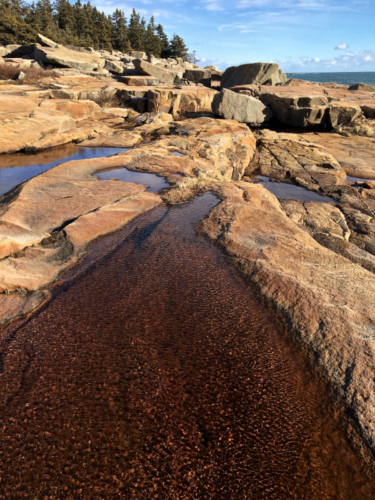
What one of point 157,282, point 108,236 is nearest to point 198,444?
point 157,282

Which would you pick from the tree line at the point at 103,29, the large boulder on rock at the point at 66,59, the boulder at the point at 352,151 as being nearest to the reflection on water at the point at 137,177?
the boulder at the point at 352,151

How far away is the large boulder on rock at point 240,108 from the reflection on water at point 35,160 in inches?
246

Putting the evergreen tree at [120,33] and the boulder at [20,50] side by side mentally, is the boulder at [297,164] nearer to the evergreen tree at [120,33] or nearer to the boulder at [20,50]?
the boulder at [20,50]

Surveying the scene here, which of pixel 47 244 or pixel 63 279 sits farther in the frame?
pixel 47 244

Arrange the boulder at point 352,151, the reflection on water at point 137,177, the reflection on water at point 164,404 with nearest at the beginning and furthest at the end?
the reflection on water at point 164,404 < the reflection on water at point 137,177 < the boulder at point 352,151

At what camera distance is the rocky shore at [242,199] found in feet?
10.5

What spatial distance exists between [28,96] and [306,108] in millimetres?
12897

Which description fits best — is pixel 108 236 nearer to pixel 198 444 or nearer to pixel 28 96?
pixel 198 444

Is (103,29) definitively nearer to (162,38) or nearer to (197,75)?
(162,38)

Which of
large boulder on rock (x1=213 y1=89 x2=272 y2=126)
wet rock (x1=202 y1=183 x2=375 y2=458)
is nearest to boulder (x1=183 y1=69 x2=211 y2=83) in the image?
large boulder on rock (x1=213 y1=89 x2=272 y2=126)

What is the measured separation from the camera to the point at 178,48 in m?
47.6

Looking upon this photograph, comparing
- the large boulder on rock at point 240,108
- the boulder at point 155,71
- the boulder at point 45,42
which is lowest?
the large boulder on rock at point 240,108

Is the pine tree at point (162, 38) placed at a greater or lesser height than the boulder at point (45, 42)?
greater

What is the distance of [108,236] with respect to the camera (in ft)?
15.7
